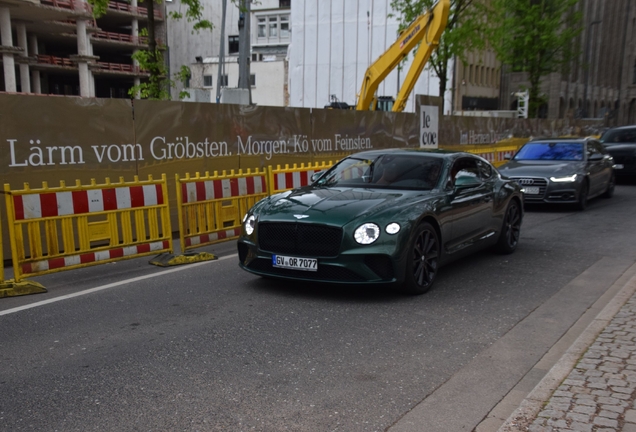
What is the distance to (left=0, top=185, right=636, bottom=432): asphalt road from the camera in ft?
13.4

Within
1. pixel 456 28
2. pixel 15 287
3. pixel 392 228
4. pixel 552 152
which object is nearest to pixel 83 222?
pixel 15 287

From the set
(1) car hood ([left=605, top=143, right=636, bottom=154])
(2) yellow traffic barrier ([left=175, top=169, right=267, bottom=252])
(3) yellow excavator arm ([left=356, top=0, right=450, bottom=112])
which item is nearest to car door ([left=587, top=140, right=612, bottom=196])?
(1) car hood ([left=605, top=143, right=636, bottom=154])

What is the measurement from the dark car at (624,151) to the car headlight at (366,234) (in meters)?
Result: 16.5

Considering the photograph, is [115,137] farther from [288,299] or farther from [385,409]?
[385,409]

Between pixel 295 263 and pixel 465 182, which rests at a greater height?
pixel 465 182

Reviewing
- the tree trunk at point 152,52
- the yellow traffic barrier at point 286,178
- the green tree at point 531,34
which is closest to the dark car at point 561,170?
the yellow traffic barrier at point 286,178

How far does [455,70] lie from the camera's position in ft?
182

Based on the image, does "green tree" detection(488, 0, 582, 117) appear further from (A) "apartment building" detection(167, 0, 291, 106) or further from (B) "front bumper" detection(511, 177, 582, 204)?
(A) "apartment building" detection(167, 0, 291, 106)

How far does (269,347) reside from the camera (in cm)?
526

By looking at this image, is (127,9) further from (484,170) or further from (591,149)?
(484,170)

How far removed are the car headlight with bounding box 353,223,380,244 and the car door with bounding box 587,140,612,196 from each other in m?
9.52

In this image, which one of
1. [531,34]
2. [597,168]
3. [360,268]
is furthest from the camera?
[531,34]

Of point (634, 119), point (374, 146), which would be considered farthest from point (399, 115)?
point (634, 119)

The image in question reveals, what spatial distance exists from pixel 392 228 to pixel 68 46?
6523cm
